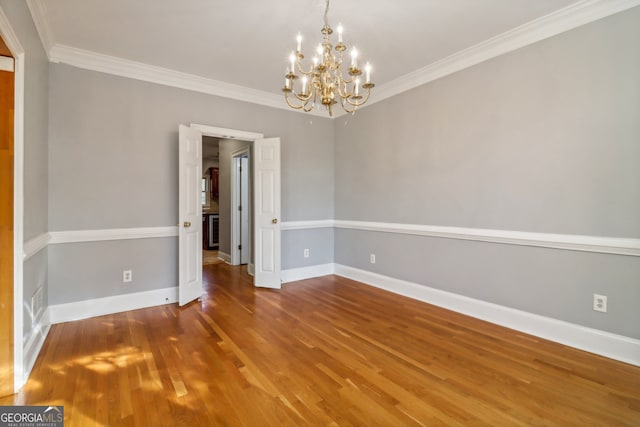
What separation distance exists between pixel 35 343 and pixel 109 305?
915mm

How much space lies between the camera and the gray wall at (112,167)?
3.12 meters

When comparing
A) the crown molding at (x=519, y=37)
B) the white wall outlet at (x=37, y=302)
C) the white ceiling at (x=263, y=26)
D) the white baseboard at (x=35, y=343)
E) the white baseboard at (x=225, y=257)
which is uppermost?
the white ceiling at (x=263, y=26)

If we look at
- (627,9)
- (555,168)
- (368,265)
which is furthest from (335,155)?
(627,9)

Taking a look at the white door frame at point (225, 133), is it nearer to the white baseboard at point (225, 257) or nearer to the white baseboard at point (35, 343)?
the white baseboard at point (35, 343)

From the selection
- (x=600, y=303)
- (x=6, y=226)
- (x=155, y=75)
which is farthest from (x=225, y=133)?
(x=600, y=303)

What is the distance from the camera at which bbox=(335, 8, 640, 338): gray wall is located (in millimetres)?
2338

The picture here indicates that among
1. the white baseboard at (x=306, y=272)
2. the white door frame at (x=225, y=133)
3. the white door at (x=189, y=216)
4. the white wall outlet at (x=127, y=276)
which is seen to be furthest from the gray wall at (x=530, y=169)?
the white wall outlet at (x=127, y=276)

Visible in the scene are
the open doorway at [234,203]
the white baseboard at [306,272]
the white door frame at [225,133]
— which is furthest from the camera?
the open doorway at [234,203]

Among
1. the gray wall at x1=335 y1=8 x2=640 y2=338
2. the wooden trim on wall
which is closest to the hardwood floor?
the wooden trim on wall

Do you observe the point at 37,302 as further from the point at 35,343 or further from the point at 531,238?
the point at 531,238

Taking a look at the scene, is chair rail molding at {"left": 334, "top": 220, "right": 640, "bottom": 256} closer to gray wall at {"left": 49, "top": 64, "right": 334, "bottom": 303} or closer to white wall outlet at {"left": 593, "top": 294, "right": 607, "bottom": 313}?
white wall outlet at {"left": 593, "top": 294, "right": 607, "bottom": 313}

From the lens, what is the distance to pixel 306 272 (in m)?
4.85

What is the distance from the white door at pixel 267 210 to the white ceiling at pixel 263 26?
118 centimetres

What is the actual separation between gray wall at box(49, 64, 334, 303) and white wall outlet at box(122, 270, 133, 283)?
43 millimetres
